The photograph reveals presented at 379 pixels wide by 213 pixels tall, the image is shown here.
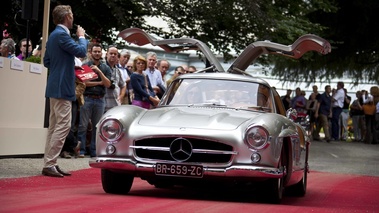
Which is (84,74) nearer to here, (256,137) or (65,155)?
(65,155)

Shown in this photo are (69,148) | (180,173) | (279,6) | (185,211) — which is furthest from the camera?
(279,6)

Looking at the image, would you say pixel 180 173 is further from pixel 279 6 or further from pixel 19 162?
pixel 279 6

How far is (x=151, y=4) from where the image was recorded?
25.3 meters

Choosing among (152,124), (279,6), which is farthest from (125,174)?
(279,6)

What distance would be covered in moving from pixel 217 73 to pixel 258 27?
16.3m

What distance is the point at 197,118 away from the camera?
32.6ft

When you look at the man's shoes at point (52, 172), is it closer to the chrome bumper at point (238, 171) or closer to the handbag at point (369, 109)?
the chrome bumper at point (238, 171)

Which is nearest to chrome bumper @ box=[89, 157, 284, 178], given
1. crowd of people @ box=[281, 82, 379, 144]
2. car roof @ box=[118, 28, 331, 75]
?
car roof @ box=[118, 28, 331, 75]

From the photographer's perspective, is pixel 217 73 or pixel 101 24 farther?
pixel 101 24

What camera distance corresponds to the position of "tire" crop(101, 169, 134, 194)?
10078 millimetres

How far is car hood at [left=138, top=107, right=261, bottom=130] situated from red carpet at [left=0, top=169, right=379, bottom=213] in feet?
2.35

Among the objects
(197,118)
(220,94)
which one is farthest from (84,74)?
(197,118)

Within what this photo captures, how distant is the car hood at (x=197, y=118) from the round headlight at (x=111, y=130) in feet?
0.72

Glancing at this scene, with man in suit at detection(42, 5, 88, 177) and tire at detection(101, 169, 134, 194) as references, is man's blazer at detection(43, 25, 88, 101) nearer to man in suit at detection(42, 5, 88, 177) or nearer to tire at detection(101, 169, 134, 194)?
man in suit at detection(42, 5, 88, 177)
